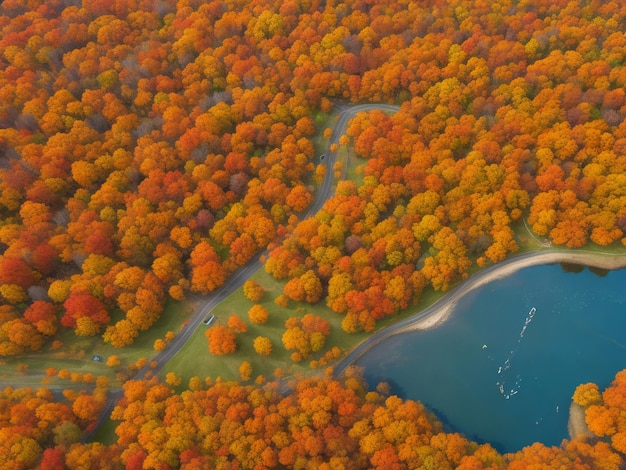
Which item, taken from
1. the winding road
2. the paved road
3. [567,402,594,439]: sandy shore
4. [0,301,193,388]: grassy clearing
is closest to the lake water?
[567,402,594,439]: sandy shore

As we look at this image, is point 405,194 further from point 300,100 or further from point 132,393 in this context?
point 132,393

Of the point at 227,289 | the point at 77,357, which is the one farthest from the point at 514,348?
the point at 77,357

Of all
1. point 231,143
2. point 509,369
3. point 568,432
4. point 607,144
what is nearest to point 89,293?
point 231,143

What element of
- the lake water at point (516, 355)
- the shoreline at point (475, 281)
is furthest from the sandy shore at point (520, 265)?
the lake water at point (516, 355)

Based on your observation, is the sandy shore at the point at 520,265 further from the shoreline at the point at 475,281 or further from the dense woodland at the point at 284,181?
the dense woodland at the point at 284,181

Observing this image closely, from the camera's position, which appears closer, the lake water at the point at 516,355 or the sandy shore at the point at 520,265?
the lake water at the point at 516,355

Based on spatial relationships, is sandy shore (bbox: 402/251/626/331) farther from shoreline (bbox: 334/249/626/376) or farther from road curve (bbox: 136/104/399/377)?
road curve (bbox: 136/104/399/377)

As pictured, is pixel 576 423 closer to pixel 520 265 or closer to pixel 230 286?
pixel 520 265
